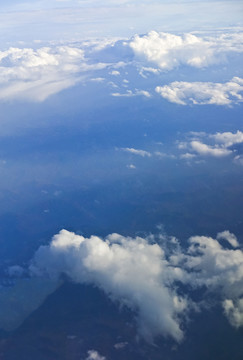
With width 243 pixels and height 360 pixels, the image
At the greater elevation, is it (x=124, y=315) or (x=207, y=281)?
(x=207, y=281)

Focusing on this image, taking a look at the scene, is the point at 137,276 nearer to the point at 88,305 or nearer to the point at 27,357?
the point at 88,305

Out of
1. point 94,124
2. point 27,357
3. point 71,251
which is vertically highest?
A: point 94,124

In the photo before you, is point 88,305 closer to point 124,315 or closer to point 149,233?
point 124,315

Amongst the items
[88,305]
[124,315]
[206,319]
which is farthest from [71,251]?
[206,319]

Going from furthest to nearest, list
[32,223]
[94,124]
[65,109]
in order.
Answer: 1. [65,109]
2. [94,124]
3. [32,223]

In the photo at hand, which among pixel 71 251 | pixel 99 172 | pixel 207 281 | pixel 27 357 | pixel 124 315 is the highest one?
pixel 99 172

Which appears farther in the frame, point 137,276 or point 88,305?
point 88,305

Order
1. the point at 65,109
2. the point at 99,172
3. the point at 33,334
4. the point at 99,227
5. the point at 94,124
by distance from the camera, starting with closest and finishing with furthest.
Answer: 1. the point at 33,334
2. the point at 99,227
3. the point at 99,172
4. the point at 94,124
5. the point at 65,109

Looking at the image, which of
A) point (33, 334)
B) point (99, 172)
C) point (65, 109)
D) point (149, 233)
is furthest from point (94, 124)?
point (33, 334)

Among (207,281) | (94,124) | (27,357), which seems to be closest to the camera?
(27,357)

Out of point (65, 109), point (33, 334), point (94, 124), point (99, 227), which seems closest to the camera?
point (33, 334)
